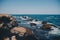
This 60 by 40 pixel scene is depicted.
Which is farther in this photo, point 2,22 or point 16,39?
point 2,22

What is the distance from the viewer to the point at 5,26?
1738 millimetres

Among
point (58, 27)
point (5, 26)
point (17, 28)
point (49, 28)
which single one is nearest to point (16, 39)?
point (17, 28)

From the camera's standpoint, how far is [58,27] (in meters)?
1.69

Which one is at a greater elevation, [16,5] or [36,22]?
[16,5]

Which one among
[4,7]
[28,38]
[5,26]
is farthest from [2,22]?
[28,38]

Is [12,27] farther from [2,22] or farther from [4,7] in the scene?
[4,7]

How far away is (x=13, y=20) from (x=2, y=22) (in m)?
0.18

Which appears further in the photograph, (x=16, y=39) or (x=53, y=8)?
(x=53, y=8)

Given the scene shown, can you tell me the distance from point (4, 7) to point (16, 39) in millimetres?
568

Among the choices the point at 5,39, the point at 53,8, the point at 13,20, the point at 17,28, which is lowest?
the point at 5,39

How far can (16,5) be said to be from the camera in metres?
1.79

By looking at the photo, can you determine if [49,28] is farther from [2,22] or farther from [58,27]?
[2,22]

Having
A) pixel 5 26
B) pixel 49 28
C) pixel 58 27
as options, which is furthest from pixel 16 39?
pixel 58 27

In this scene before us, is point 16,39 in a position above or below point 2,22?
below
